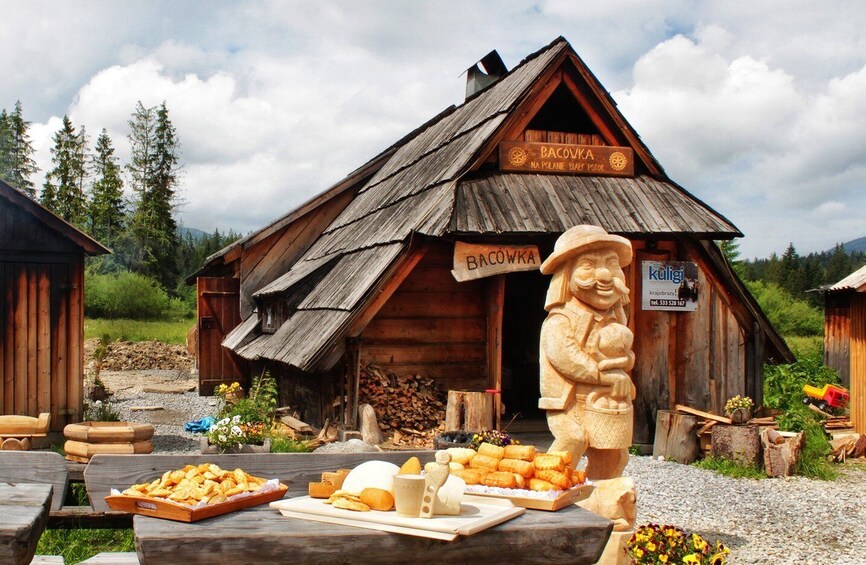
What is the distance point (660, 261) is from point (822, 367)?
944cm

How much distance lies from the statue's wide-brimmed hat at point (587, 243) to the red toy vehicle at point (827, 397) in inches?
427

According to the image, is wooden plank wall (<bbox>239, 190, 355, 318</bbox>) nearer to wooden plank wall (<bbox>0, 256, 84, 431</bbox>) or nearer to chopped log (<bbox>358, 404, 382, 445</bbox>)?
wooden plank wall (<bbox>0, 256, 84, 431</bbox>)

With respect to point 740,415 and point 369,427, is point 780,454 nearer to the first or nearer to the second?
point 740,415

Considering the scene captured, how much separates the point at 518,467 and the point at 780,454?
7678mm

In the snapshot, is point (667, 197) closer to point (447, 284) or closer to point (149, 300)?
point (447, 284)

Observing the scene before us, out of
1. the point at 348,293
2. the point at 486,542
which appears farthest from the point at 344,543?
the point at 348,293

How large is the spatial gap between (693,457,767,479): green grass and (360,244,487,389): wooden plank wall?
346 cm

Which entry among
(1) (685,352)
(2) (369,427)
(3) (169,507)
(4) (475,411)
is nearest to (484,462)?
(3) (169,507)

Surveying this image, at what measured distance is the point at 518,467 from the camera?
3697 mm

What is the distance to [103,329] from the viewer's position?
32031mm

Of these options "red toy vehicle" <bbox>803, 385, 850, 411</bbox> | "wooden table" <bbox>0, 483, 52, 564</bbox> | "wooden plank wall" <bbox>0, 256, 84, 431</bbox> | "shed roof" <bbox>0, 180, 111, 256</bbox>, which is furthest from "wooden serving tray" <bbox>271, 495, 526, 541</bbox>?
"red toy vehicle" <bbox>803, 385, 850, 411</bbox>

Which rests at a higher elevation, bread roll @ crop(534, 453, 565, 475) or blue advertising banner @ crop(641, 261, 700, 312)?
blue advertising banner @ crop(641, 261, 700, 312)

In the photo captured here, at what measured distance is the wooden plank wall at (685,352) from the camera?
11.6m

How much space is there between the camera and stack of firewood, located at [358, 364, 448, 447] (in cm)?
1140
